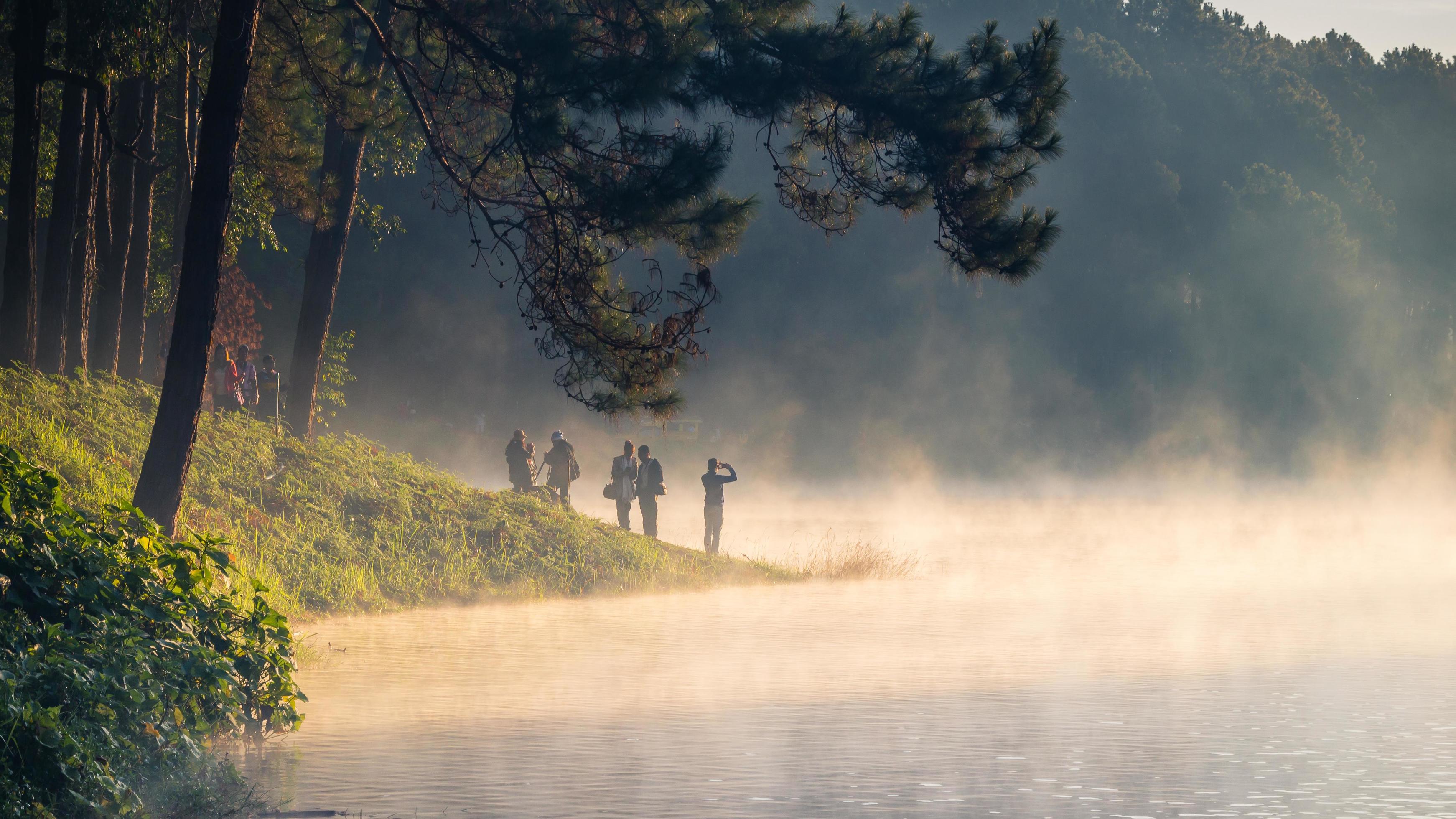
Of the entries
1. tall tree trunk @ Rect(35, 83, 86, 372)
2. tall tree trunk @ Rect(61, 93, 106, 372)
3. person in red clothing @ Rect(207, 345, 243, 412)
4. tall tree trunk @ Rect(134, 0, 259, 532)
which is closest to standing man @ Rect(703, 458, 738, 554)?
person in red clothing @ Rect(207, 345, 243, 412)

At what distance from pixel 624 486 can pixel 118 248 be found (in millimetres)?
9073

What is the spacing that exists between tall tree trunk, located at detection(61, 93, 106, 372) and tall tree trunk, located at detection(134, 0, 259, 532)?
31.8 ft

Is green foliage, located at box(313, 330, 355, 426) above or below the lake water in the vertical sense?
above

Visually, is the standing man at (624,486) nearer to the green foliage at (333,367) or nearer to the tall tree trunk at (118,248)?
the green foliage at (333,367)

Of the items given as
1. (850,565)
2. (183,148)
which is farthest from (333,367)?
(850,565)

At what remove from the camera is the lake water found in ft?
29.5

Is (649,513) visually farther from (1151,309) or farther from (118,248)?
(1151,309)

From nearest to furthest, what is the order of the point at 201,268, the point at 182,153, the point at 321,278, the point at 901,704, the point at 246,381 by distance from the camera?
the point at 901,704
the point at 201,268
the point at 182,153
the point at 321,278
the point at 246,381

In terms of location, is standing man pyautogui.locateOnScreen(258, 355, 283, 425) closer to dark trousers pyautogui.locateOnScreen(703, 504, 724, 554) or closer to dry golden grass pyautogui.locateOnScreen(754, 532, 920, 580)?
dark trousers pyautogui.locateOnScreen(703, 504, 724, 554)

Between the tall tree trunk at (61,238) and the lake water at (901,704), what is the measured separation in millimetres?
7882

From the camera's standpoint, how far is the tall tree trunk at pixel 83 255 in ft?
74.6

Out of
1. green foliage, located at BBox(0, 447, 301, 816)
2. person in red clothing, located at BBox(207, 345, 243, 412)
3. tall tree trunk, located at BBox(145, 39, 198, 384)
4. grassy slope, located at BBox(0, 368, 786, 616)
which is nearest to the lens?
green foliage, located at BBox(0, 447, 301, 816)

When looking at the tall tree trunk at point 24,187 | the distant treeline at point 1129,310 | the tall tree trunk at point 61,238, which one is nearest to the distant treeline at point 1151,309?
the distant treeline at point 1129,310

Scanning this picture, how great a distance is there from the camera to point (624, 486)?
25.4m
